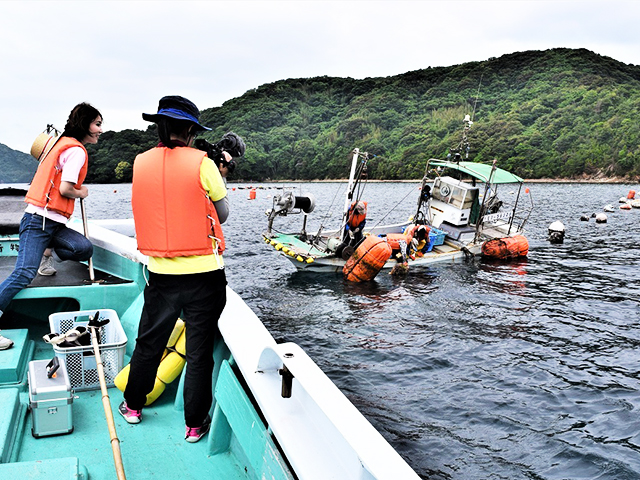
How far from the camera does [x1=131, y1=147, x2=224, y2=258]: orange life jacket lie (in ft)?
8.48

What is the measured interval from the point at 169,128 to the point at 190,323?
1.09 meters

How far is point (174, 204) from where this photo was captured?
2611mm

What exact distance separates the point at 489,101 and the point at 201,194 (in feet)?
384

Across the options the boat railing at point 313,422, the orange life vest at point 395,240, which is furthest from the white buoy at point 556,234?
the boat railing at point 313,422

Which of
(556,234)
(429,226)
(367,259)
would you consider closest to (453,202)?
(429,226)

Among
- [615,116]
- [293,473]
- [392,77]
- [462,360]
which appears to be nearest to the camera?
[293,473]

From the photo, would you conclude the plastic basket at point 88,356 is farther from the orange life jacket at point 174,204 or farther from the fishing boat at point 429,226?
the fishing boat at point 429,226

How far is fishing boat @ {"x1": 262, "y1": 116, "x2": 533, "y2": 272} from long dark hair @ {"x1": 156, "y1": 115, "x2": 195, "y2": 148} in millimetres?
11965

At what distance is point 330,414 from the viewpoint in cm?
169

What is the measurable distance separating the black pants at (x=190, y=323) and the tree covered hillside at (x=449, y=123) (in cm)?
7870

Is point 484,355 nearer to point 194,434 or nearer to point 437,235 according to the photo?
point 194,434

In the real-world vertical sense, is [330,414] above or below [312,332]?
above

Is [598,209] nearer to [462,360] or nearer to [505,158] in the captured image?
[462,360]

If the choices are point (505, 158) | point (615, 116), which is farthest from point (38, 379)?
point (615, 116)
